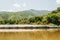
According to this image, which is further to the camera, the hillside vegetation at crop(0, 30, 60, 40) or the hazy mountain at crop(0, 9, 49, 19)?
the hazy mountain at crop(0, 9, 49, 19)

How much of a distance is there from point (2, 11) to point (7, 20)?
0.16 metres

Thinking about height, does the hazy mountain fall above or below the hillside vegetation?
above

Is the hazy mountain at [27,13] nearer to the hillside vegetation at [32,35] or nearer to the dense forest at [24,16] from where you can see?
the dense forest at [24,16]

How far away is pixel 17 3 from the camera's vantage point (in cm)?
134

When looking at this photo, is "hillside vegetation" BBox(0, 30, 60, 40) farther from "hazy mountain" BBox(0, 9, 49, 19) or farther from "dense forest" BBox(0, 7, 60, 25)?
"hazy mountain" BBox(0, 9, 49, 19)

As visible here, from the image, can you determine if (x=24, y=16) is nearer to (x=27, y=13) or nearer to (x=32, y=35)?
(x=27, y=13)

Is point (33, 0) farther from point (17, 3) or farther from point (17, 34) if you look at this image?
point (17, 34)

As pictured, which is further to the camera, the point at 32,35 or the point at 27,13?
the point at 27,13

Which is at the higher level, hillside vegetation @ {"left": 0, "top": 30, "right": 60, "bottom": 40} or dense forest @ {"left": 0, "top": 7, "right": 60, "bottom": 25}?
dense forest @ {"left": 0, "top": 7, "right": 60, "bottom": 25}

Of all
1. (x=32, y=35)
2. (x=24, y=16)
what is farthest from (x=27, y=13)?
(x=32, y=35)

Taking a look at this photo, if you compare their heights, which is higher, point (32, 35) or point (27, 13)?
point (27, 13)

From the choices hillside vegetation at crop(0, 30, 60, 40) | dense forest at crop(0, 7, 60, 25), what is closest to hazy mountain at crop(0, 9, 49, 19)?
dense forest at crop(0, 7, 60, 25)

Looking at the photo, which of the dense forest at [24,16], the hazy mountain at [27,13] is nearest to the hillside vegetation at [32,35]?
the dense forest at [24,16]

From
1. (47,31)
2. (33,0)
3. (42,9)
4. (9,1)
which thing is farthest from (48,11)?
(47,31)
